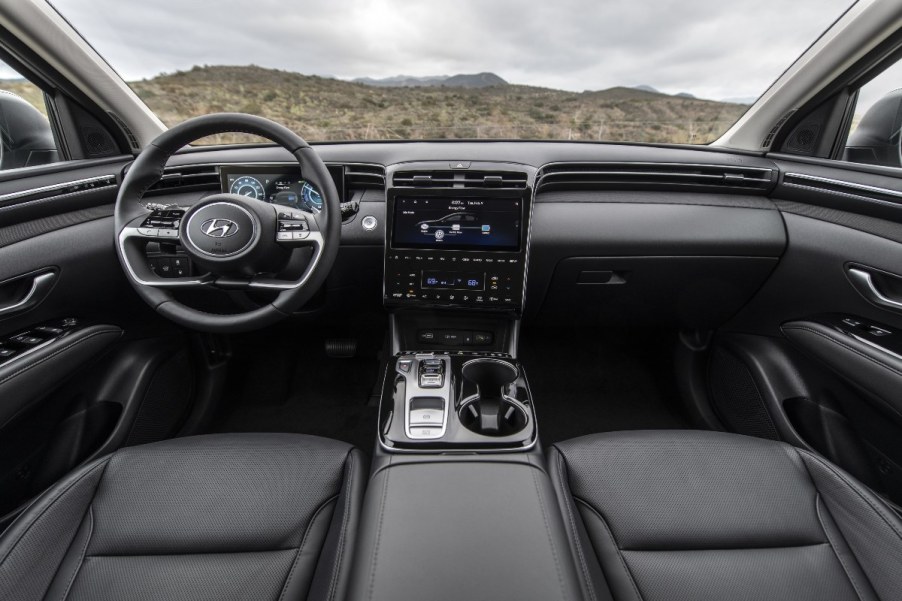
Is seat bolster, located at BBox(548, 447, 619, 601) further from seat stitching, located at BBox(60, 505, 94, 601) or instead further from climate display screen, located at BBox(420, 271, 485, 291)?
seat stitching, located at BBox(60, 505, 94, 601)

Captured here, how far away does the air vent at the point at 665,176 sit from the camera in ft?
6.57

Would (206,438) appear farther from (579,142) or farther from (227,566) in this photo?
(579,142)

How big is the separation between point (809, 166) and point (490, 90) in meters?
1.39

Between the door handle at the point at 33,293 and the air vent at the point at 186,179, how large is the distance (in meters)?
0.57

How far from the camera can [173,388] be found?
219 cm

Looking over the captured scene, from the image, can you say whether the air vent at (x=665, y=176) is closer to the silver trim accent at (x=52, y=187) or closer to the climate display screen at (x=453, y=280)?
the climate display screen at (x=453, y=280)

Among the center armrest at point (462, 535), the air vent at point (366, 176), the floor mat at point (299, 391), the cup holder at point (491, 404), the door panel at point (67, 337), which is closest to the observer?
the center armrest at point (462, 535)

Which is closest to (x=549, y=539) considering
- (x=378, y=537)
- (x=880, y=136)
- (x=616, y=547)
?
(x=616, y=547)

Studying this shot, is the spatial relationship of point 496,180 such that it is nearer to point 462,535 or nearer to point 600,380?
point 462,535

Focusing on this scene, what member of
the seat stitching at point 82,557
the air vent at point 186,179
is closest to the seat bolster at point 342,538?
the seat stitching at point 82,557

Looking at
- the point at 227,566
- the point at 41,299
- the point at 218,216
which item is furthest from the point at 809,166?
the point at 41,299

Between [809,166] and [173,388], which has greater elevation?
[809,166]

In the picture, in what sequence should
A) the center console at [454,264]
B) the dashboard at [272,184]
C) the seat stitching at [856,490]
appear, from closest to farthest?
1. the seat stitching at [856,490]
2. the center console at [454,264]
3. the dashboard at [272,184]

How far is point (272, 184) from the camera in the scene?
186 centimetres
